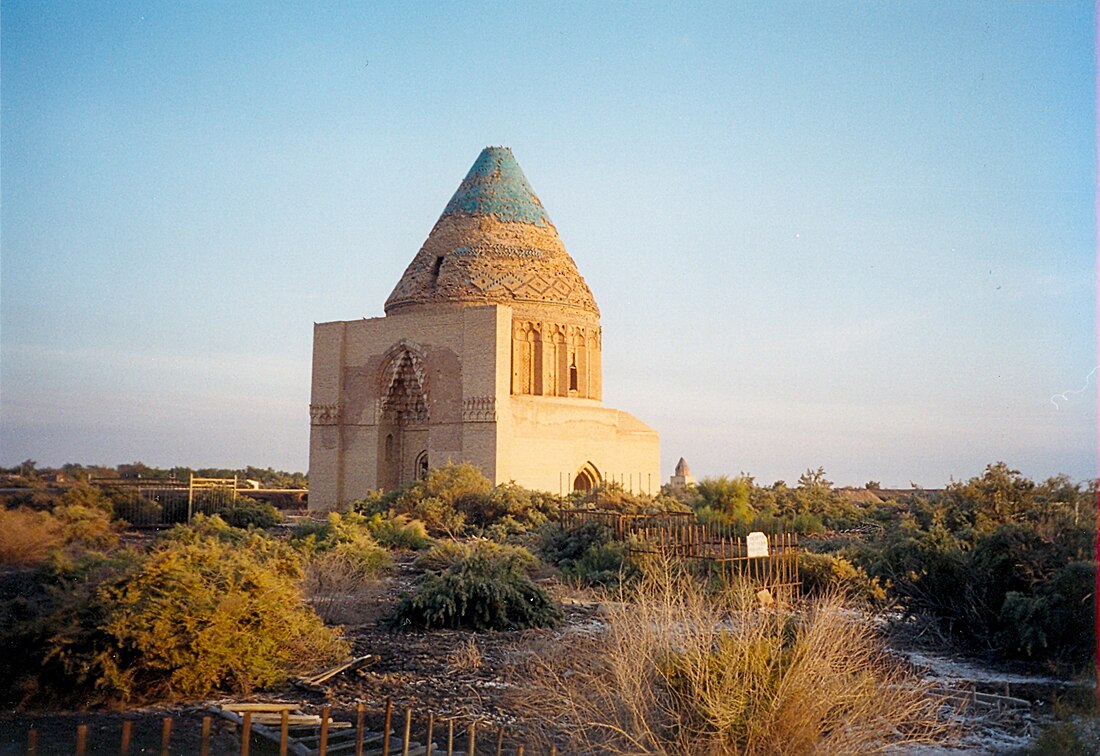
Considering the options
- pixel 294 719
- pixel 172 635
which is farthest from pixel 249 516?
pixel 294 719

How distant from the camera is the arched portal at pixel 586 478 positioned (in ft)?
104

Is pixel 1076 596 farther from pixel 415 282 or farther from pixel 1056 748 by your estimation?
pixel 415 282

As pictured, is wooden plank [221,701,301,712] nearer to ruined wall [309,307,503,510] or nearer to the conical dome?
ruined wall [309,307,503,510]

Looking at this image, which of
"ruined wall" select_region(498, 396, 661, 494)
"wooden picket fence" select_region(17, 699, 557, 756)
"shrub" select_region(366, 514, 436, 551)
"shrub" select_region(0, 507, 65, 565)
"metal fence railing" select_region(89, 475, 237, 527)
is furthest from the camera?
"ruined wall" select_region(498, 396, 661, 494)

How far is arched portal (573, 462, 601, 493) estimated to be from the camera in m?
31.6

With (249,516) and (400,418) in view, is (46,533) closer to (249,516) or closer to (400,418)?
(249,516)

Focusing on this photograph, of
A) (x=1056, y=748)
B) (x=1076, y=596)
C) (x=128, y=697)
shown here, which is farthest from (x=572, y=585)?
(x=1056, y=748)

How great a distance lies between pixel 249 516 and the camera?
24406 millimetres

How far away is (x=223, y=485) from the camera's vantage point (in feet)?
93.8

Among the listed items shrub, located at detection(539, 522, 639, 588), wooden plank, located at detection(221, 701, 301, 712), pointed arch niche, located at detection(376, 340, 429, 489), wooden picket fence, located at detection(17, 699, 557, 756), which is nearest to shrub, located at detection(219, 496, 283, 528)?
pointed arch niche, located at detection(376, 340, 429, 489)

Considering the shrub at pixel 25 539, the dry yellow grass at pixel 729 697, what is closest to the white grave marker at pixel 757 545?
the dry yellow grass at pixel 729 697

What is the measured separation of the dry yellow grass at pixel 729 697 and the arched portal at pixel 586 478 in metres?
25.4

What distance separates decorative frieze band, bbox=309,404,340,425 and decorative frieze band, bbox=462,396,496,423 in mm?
4853

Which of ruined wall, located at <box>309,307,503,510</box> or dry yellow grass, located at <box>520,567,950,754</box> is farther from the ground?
ruined wall, located at <box>309,307,503,510</box>
